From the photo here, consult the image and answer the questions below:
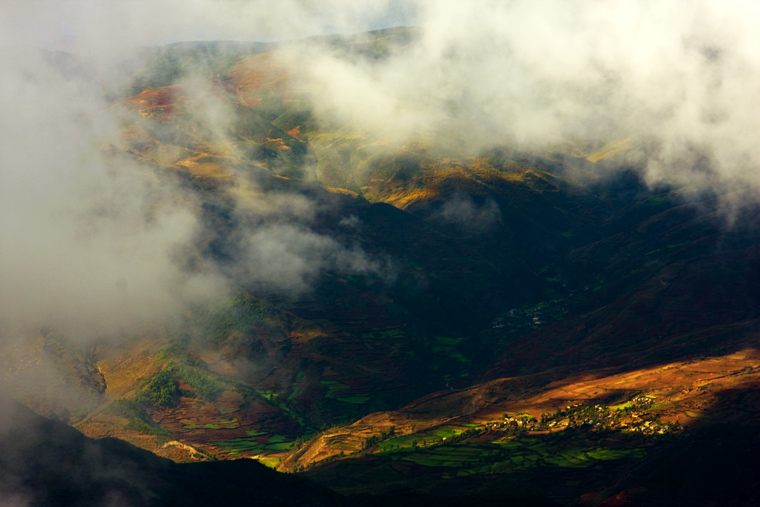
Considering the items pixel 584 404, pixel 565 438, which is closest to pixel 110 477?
pixel 565 438

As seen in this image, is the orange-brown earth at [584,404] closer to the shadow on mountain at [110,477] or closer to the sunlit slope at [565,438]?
the sunlit slope at [565,438]

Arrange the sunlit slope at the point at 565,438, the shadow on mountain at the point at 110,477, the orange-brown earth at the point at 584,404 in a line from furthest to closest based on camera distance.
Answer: the orange-brown earth at the point at 584,404 < the sunlit slope at the point at 565,438 < the shadow on mountain at the point at 110,477

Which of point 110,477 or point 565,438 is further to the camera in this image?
point 565,438

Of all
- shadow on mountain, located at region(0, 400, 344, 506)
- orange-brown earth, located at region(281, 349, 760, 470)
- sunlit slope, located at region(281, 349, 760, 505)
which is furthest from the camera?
orange-brown earth, located at region(281, 349, 760, 470)

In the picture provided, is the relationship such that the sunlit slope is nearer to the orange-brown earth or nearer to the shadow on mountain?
the orange-brown earth

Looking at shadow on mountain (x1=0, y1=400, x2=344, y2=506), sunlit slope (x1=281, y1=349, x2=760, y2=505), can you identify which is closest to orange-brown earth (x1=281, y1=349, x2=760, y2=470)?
sunlit slope (x1=281, y1=349, x2=760, y2=505)

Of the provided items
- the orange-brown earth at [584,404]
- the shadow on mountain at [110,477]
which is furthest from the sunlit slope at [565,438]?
the shadow on mountain at [110,477]

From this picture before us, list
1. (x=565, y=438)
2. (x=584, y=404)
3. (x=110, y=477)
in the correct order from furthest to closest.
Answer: (x=584, y=404) < (x=565, y=438) < (x=110, y=477)

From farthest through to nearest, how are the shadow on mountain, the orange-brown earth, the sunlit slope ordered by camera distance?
the orange-brown earth, the sunlit slope, the shadow on mountain

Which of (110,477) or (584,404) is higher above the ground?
(584,404)

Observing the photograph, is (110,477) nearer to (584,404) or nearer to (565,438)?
(565,438)

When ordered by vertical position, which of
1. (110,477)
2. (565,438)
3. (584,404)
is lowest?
(565,438)

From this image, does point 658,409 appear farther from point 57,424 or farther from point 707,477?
point 57,424
